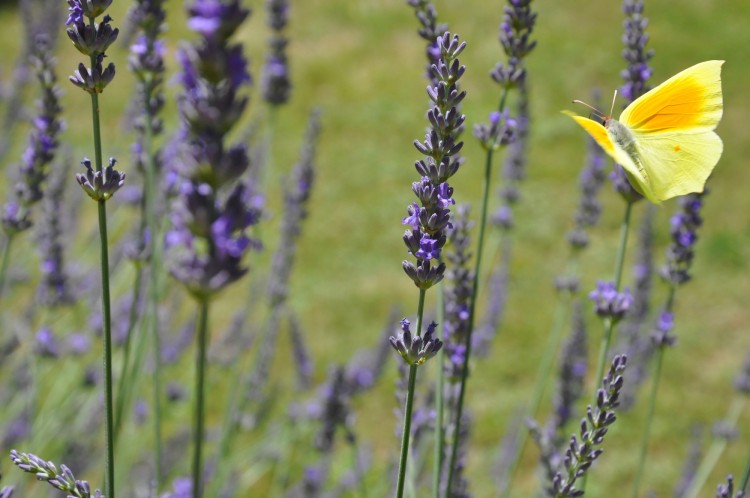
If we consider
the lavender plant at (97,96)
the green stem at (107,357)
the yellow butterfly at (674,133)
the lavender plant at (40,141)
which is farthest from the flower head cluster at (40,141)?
the yellow butterfly at (674,133)

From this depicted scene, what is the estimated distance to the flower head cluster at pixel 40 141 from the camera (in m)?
1.70

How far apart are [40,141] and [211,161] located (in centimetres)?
118

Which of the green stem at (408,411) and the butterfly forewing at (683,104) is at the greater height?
the butterfly forewing at (683,104)

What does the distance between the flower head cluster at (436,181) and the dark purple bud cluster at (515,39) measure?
0.43 metres

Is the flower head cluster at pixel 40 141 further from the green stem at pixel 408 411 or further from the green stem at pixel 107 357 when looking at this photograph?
the green stem at pixel 408 411

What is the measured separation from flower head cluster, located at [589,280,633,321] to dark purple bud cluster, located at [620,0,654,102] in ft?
1.46

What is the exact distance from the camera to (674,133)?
1734 millimetres

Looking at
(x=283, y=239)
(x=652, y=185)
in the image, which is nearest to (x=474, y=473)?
(x=283, y=239)

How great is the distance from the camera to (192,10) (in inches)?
31.6

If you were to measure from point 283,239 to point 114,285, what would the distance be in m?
1.22

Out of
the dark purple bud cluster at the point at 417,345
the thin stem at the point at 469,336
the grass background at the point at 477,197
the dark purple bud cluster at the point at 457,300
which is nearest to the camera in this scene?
the dark purple bud cluster at the point at 417,345

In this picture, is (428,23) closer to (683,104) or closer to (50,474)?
(683,104)

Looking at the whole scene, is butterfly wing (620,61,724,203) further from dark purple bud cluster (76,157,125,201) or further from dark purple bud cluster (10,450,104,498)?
dark purple bud cluster (10,450,104,498)

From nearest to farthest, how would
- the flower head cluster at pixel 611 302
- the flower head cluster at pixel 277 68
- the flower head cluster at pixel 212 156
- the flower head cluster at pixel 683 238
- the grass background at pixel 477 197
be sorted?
the flower head cluster at pixel 212 156
the flower head cluster at pixel 611 302
the flower head cluster at pixel 683 238
the flower head cluster at pixel 277 68
the grass background at pixel 477 197
